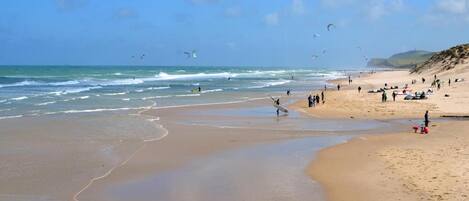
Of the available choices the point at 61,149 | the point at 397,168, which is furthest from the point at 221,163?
the point at 61,149

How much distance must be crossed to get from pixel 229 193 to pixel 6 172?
5.52m

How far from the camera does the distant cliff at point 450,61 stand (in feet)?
225

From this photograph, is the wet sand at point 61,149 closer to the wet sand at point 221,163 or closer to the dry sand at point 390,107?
the wet sand at point 221,163

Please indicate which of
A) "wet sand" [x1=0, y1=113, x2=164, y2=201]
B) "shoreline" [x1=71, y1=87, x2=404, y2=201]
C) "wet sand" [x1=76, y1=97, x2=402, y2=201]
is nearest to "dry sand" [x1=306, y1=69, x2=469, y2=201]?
"wet sand" [x1=76, y1=97, x2=402, y2=201]

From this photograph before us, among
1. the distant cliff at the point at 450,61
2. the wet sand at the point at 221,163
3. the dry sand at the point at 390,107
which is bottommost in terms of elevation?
the wet sand at the point at 221,163

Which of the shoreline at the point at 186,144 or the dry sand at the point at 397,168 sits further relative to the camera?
the shoreline at the point at 186,144

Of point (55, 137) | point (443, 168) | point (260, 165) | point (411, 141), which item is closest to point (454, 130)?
point (411, 141)

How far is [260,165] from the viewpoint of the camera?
48.5 ft

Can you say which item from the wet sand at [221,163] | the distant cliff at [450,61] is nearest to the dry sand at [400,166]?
the wet sand at [221,163]

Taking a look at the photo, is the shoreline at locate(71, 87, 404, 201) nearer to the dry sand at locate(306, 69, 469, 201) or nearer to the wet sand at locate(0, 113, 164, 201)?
the wet sand at locate(0, 113, 164, 201)

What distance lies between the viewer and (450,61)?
73500 mm

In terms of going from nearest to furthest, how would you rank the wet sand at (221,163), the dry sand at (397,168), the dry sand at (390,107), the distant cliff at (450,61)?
1. the dry sand at (397,168)
2. the wet sand at (221,163)
3. the dry sand at (390,107)
4. the distant cliff at (450,61)

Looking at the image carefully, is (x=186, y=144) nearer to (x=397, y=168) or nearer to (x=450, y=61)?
(x=397, y=168)

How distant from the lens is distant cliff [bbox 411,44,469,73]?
6844 cm
